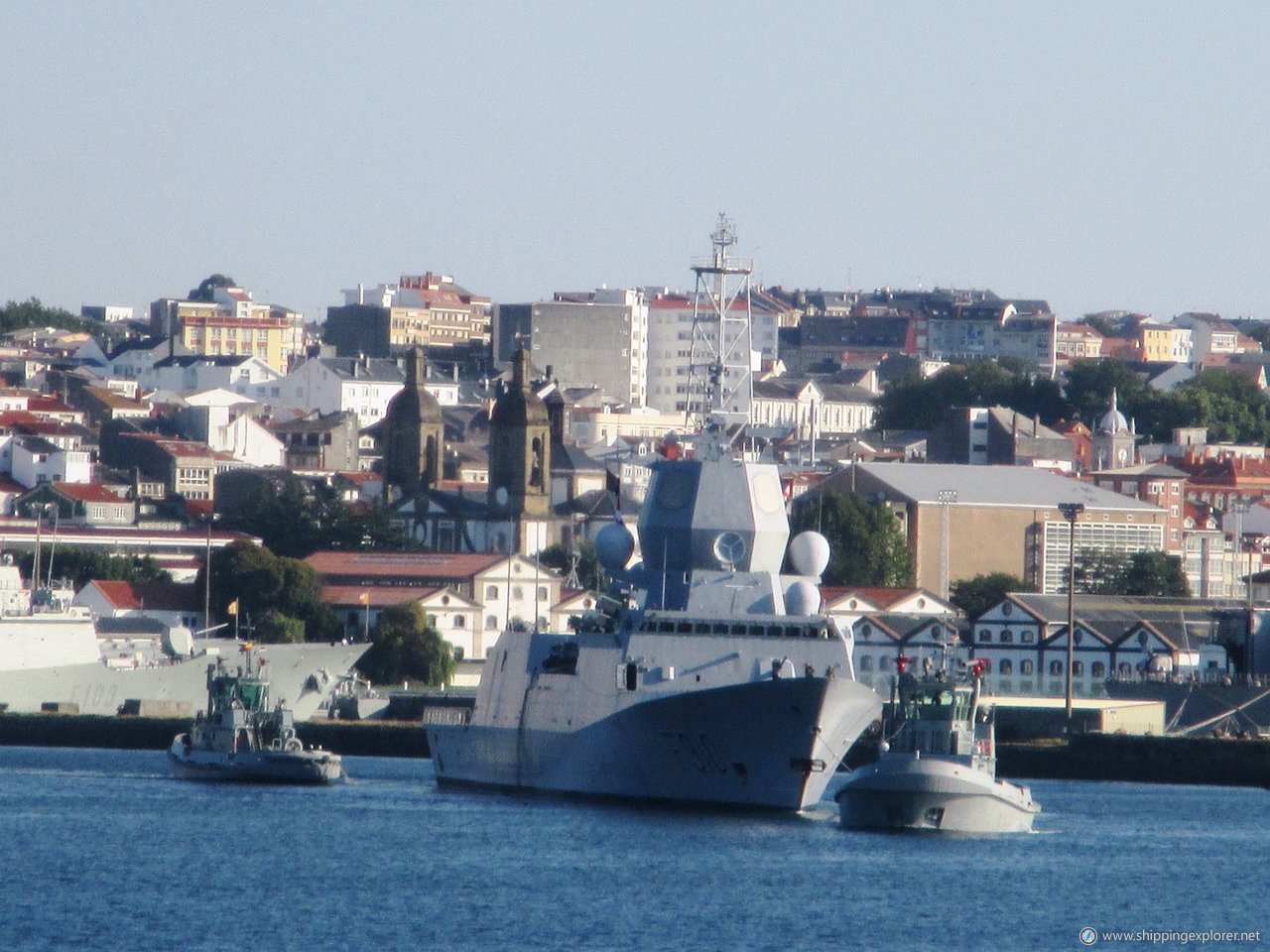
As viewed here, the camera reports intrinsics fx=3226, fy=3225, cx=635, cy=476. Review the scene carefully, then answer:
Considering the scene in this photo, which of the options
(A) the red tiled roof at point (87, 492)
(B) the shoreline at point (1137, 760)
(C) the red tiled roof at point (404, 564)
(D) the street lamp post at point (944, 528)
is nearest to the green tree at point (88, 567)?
(C) the red tiled roof at point (404, 564)

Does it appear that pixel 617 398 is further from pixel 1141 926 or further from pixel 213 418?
pixel 1141 926

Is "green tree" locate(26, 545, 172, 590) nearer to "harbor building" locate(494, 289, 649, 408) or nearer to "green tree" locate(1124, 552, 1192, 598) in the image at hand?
"green tree" locate(1124, 552, 1192, 598)

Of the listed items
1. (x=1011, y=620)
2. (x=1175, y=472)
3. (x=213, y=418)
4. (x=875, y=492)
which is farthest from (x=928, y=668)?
(x=213, y=418)

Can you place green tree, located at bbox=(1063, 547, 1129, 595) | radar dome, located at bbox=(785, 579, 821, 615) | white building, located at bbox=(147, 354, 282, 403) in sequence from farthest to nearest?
white building, located at bbox=(147, 354, 282, 403) → green tree, located at bbox=(1063, 547, 1129, 595) → radar dome, located at bbox=(785, 579, 821, 615)

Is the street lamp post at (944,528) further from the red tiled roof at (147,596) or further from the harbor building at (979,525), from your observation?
the red tiled roof at (147,596)

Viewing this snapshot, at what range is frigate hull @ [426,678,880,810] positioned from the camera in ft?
153

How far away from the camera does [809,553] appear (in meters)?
50.8

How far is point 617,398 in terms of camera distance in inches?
7082

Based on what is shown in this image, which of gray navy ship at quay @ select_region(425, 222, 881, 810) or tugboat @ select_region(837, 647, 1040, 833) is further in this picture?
gray navy ship at quay @ select_region(425, 222, 881, 810)

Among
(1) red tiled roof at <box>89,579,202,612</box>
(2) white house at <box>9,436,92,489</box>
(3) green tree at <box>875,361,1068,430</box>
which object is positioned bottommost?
(1) red tiled roof at <box>89,579,202,612</box>

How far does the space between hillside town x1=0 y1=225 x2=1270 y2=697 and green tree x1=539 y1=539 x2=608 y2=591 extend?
0.20 m

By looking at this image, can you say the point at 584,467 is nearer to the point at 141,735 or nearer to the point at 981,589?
the point at 981,589

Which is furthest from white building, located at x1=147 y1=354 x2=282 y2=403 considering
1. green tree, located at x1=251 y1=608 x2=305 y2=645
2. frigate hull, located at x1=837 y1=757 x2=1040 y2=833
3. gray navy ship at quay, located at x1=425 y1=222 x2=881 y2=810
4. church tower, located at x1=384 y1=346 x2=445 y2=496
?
frigate hull, located at x1=837 y1=757 x2=1040 y2=833

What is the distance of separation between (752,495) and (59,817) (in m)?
11.8
